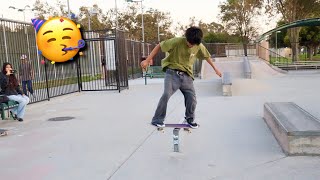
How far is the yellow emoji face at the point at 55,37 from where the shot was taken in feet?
36.1

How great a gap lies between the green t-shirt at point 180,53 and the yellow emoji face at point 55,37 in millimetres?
6753

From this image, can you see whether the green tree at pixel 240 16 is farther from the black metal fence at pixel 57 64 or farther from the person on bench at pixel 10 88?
the person on bench at pixel 10 88

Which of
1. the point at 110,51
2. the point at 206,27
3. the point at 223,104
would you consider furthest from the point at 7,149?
the point at 206,27

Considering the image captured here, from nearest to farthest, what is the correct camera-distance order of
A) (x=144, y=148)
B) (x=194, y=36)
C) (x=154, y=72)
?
(x=194, y=36)
(x=144, y=148)
(x=154, y=72)

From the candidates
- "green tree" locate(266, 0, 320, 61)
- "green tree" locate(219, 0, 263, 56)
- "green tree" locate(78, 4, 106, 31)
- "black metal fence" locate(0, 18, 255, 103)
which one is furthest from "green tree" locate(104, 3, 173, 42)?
"black metal fence" locate(0, 18, 255, 103)

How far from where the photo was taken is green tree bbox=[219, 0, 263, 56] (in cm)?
4666

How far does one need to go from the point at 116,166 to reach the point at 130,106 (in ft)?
19.4

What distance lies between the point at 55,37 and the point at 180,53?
23.2 ft

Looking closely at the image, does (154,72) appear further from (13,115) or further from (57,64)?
(13,115)

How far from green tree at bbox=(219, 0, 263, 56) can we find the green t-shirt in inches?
1632

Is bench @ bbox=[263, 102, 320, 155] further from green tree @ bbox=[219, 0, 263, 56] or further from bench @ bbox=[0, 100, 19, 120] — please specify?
green tree @ bbox=[219, 0, 263, 56]

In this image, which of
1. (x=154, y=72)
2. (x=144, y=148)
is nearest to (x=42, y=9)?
(x=154, y=72)

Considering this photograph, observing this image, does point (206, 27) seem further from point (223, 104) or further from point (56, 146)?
point (56, 146)

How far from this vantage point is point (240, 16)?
4819 centimetres
